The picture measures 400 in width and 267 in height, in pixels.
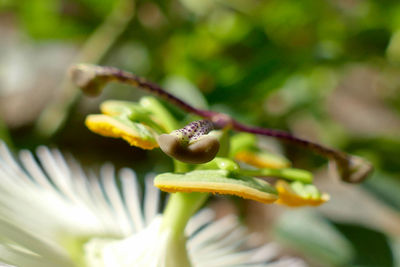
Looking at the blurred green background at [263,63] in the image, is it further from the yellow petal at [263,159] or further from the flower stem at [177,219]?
the flower stem at [177,219]

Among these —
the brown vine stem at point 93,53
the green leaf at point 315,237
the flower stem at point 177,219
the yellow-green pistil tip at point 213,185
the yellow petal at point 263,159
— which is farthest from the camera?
the brown vine stem at point 93,53

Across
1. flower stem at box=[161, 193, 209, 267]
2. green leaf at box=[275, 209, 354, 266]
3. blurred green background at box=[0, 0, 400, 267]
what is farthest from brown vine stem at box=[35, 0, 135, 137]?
flower stem at box=[161, 193, 209, 267]

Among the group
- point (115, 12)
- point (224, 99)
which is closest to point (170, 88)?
point (224, 99)

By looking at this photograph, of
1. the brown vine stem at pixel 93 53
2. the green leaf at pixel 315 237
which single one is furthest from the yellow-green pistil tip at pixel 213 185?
the brown vine stem at pixel 93 53

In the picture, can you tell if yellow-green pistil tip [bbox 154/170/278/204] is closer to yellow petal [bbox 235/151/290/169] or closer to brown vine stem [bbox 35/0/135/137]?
yellow petal [bbox 235/151/290/169]

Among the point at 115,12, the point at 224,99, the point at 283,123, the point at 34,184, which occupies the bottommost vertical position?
the point at 34,184

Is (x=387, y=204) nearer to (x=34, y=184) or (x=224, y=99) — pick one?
(x=224, y=99)
